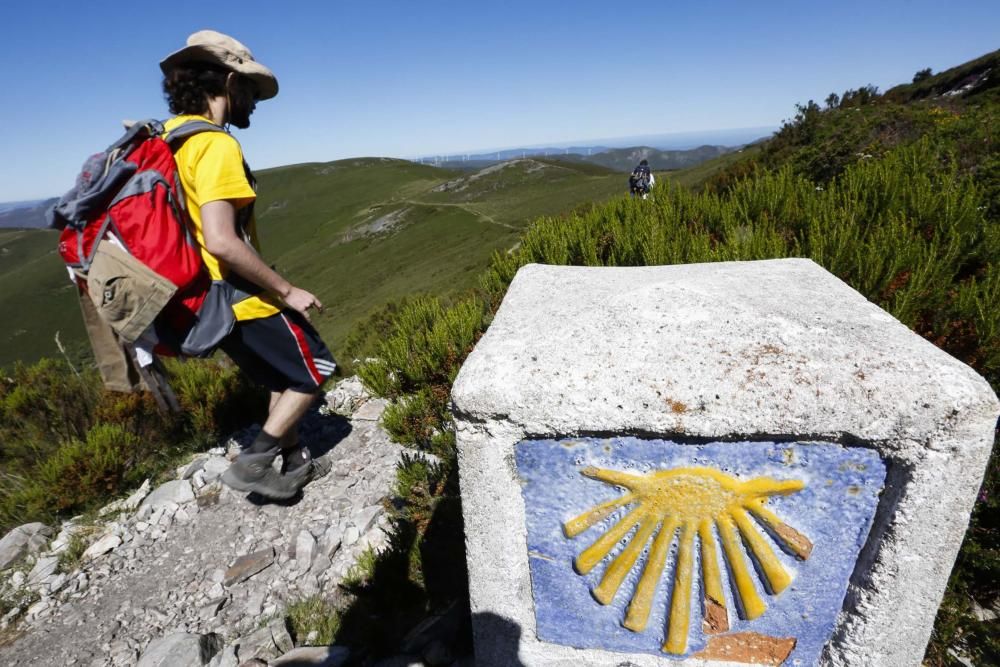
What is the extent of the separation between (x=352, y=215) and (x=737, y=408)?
259 feet

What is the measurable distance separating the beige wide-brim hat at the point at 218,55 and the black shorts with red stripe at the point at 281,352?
122 cm

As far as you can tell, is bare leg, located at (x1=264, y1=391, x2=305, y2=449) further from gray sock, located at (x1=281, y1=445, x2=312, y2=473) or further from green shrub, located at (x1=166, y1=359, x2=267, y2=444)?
green shrub, located at (x1=166, y1=359, x2=267, y2=444)

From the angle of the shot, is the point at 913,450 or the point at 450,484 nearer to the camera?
the point at 913,450

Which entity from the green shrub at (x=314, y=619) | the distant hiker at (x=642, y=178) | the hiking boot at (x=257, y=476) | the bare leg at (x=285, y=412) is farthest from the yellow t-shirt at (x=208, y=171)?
the distant hiker at (x=642, y=178)

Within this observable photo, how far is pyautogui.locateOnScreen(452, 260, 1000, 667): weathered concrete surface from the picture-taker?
4.28 feet

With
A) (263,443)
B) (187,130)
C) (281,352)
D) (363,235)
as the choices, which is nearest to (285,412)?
(263,443)

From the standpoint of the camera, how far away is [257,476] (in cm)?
299

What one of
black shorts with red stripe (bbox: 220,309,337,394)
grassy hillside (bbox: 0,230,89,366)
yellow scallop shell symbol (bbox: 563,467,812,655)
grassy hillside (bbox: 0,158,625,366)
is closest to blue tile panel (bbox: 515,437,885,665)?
yellow scallop shell symbol (bbox: 563,467,812,655)

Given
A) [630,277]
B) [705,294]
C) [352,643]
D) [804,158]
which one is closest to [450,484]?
[352,643]

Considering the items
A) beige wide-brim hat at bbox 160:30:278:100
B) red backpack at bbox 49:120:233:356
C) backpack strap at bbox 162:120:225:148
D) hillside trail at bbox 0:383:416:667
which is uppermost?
beige wide-brim hat at bbox 160:30:278:100

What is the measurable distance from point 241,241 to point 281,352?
68 cm

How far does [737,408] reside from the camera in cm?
133

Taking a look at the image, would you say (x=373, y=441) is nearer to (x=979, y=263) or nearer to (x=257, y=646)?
(x=257, y=646)

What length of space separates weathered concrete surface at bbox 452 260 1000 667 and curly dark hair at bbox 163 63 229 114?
1963 mm
